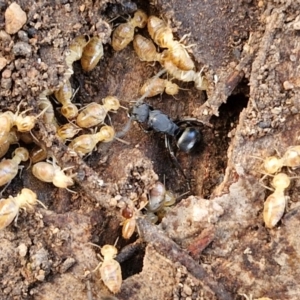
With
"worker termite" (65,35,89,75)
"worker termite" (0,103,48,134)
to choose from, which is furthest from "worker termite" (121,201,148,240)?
"worker termite" (65,35,89,75)

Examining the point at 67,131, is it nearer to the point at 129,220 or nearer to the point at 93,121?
the point at 93,121

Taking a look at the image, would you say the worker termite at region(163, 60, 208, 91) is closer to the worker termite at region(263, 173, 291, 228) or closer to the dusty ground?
the dusty ground

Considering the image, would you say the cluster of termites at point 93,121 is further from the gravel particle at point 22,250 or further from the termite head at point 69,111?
the gravel particle at point 22,250

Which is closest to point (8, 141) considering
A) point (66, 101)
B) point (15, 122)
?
point (15, 122)

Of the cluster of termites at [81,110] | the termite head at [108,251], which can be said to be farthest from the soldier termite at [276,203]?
the cluster of termites at [81,110]

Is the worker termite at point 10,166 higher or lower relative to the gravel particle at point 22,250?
higher

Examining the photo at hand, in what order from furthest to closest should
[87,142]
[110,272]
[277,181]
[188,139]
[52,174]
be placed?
[188,139] → [87,142] → [52,174] → [277,181] → [110,272]

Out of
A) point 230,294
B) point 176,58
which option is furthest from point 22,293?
point 176,58
